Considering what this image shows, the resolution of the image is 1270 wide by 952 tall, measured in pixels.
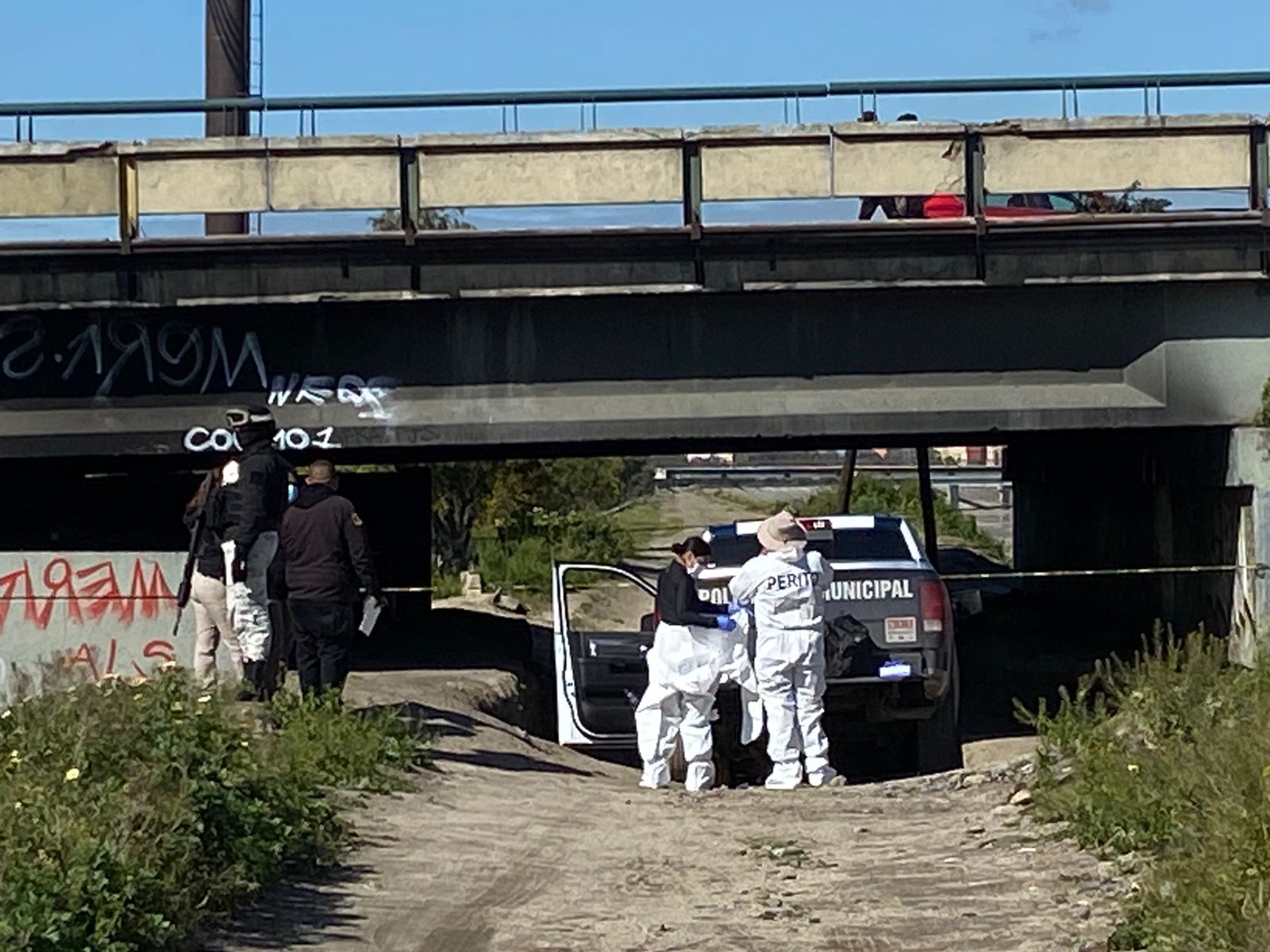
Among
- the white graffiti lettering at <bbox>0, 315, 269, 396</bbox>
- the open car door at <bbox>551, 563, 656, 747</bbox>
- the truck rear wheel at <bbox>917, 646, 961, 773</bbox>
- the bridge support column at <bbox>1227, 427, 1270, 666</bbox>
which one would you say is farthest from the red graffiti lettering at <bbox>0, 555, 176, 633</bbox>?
the bridge support column at <bbox>1227, 427, 1270, 666</bbox>

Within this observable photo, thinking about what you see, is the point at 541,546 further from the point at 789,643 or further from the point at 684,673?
the point at 789,643

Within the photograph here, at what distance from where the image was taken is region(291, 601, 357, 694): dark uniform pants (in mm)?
12258

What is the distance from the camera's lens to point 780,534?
509 inches

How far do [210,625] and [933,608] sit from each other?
505 cm

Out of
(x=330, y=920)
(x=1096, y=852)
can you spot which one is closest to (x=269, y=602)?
(x=330, y=920)

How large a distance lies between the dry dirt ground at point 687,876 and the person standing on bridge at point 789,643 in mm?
784

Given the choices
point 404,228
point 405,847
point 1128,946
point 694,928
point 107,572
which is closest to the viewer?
point 1128,946

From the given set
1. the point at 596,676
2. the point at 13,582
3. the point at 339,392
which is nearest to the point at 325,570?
the point at 13,582

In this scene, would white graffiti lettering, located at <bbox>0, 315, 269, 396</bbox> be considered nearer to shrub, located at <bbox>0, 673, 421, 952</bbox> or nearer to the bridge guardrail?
the bridge guardrail

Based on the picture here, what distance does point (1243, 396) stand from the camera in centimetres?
1761

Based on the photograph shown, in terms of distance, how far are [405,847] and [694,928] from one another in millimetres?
2159

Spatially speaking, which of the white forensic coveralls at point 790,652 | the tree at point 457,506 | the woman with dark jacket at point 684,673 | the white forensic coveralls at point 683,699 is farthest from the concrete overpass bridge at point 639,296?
the tree at point 457,506

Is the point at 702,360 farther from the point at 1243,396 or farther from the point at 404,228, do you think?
the point at 1243,396

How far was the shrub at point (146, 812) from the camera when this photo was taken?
21.6 ft
